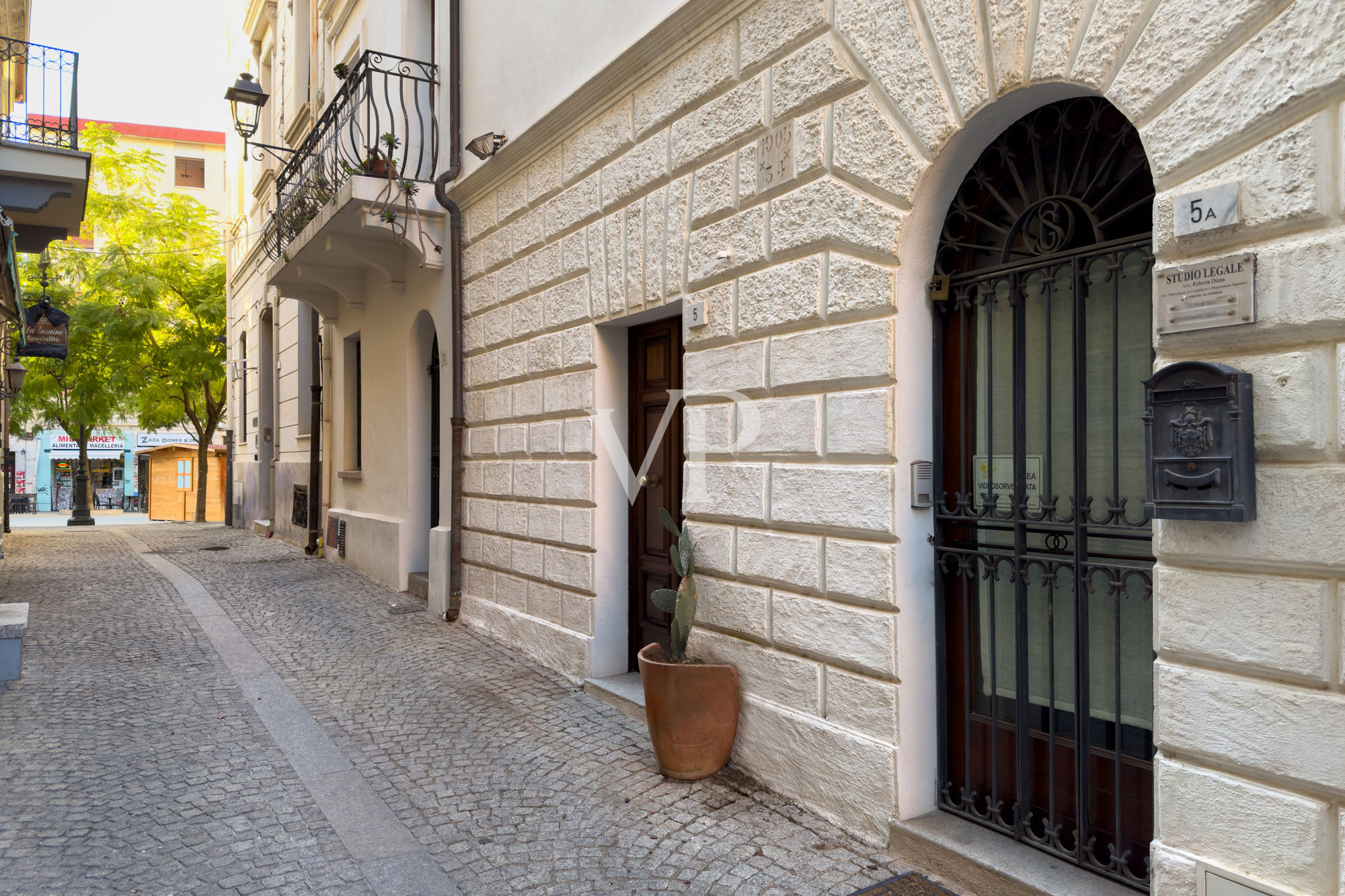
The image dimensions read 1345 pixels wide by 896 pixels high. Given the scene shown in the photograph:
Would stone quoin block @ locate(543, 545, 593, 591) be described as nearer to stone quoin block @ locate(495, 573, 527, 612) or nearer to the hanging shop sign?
stone quoin block @ locate(495, 573, 527, 612)

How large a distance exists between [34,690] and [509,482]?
341 centimetres

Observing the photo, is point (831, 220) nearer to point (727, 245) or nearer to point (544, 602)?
point (727, 245)

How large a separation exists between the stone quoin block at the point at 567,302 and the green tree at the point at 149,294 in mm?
18484

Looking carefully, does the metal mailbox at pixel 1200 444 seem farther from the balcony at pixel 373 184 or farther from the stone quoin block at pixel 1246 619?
the balcony at pixel 373 184

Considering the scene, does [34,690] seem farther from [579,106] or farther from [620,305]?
[579,106]

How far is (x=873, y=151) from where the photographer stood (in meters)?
3.96

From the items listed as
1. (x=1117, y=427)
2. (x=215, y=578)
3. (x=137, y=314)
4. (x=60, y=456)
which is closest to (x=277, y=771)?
(x=1117, y=427)

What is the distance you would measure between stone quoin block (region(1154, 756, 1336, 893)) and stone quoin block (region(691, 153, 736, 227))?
3.26 meters

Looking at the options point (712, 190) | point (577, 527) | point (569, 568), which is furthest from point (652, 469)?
point (712, 190)

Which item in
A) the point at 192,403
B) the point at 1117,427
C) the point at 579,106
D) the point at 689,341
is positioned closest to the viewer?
the point at 1117,427

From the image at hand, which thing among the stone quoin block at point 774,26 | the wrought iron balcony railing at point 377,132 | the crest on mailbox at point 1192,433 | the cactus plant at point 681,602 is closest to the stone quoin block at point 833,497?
the cactus plant at point 681,602

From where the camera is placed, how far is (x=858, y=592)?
399 centimetres

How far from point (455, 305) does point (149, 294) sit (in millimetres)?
17287

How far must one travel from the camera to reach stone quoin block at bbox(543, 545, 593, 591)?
6.36m
